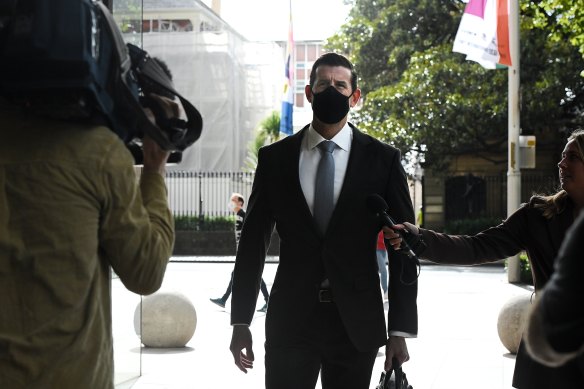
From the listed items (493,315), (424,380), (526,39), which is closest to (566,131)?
(526,39)

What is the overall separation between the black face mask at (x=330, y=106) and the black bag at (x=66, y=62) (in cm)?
165

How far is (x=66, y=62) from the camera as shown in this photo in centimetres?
233

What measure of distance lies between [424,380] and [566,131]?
27.6 metres

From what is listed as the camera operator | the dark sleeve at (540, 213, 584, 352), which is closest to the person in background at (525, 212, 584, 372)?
Answer: the dark sleeve at (540, 213, 584, 352)

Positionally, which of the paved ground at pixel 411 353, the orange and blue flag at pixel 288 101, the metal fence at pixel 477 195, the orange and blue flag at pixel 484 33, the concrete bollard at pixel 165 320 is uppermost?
the orange and blue flag at pixel 484 33

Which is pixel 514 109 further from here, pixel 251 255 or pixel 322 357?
pixel 322 357

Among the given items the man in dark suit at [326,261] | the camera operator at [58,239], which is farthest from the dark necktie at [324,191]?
the camera operator at [58,239]

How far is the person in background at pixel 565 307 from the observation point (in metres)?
1.75

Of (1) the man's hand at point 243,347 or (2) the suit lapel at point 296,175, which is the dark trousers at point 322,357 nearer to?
(1) the man's hand at point 243,347

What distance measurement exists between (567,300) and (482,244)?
2.44 m

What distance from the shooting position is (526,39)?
3058 cm

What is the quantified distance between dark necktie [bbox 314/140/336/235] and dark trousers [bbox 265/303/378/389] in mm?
368

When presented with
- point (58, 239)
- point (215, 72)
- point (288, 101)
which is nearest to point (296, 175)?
point (58, 239)

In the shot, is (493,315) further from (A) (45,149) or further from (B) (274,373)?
(A) (45,149)
